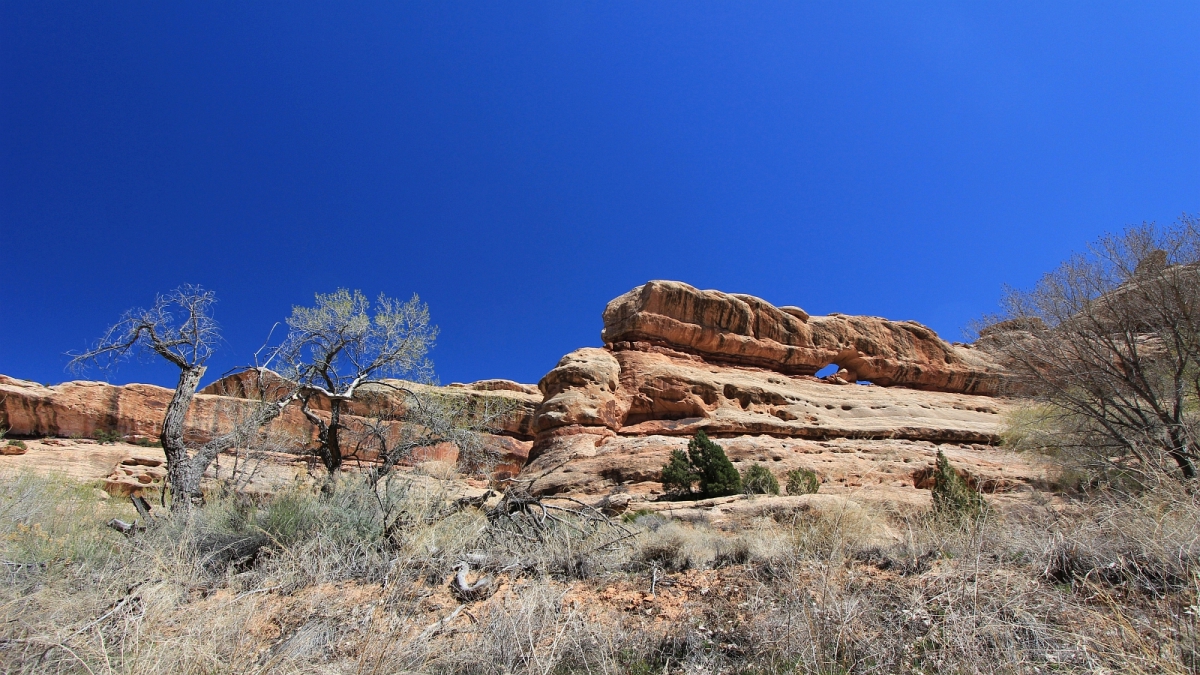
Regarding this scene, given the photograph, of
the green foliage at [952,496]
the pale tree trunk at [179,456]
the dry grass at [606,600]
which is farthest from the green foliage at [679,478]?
the pale tree trunk at [179,456]

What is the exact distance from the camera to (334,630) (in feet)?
10.6

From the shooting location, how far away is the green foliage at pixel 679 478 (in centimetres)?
1527

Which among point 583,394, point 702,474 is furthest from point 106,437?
point 702,474

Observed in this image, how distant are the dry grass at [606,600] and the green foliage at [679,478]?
9.81 m

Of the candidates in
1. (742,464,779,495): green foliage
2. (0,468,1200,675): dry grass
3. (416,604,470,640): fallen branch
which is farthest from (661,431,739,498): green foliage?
(416,604,470,640): fallen branch

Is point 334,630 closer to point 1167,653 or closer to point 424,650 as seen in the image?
point 424,650

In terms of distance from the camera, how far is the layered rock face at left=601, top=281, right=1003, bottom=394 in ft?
96.3

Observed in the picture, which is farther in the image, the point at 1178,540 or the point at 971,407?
the point at 971,407

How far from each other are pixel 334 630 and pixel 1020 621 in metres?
4.01

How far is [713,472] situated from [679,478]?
104 cm

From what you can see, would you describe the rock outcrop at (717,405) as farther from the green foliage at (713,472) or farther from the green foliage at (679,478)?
the green foliage at (713,472)

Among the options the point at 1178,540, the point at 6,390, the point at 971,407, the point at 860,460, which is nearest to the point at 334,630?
the point at 1178,540

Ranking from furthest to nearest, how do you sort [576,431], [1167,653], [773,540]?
[576,431], [773,540], [1167,653]

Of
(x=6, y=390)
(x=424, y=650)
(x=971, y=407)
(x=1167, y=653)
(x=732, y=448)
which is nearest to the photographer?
(x=1167, y=653)
